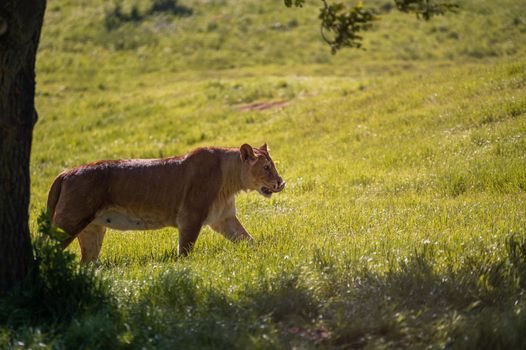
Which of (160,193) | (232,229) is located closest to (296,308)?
(232,229)

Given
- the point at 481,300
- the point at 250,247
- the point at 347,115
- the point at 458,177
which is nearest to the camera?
the point at 481,300

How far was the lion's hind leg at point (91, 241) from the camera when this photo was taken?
10172 mm

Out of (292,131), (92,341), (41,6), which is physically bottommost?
(292,131)

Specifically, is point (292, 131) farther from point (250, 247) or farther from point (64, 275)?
point (64, 275)

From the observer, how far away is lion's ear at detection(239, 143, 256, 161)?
10352 millimetres

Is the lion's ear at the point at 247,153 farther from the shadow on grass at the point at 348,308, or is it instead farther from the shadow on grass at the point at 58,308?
the shadow on grass at the point at 58,308

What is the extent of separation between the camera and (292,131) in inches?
803

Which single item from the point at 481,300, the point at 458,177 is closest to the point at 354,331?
the point at 481,300

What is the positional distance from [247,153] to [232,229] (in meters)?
1.10

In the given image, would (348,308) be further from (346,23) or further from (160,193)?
(346,23)

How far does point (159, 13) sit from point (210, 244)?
118ft

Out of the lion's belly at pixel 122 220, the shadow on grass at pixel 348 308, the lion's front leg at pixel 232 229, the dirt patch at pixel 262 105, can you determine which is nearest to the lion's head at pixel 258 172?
the lion's front leg at pixel 232 229

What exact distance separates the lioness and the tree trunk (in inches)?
76.7

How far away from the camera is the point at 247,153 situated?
34.2ft
